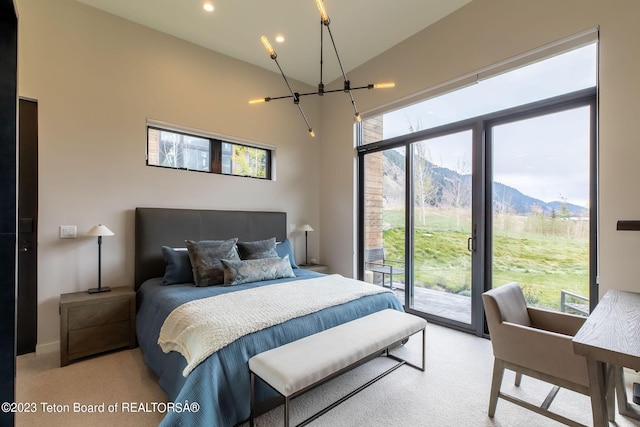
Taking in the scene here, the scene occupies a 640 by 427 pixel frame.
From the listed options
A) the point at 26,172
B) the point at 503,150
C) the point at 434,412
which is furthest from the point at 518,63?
the point at 26,172

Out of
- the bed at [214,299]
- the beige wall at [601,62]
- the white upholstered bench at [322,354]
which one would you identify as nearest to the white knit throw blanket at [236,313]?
the bed at [214,299]

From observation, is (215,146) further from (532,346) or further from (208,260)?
(532,346)

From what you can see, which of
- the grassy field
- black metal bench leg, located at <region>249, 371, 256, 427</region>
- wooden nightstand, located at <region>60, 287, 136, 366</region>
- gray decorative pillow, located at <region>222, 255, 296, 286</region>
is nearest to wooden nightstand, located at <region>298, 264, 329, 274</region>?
gray decorative pillow, located at <region>222, 255, 296, 286</region>

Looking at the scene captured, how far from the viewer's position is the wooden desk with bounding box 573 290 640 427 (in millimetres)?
1022

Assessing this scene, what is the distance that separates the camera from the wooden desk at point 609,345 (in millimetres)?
1022

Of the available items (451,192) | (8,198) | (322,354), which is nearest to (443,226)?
(451,192)

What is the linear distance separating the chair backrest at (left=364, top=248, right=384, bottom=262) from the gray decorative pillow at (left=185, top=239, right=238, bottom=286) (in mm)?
2058

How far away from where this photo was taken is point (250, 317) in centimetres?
193

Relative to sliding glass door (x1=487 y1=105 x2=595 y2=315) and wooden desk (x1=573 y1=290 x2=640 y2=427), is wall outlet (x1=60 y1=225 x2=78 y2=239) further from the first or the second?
sliding glass door (x1=487 y1=105 x2=595 y2=315)

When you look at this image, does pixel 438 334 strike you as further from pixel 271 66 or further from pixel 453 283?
pixel 271 66

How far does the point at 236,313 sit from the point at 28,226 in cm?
235

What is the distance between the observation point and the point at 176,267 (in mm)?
2945

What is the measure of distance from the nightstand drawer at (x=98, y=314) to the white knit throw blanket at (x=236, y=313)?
35.0 inches

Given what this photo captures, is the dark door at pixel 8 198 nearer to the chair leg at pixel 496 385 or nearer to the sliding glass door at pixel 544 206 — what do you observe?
the chair leg at pixel 496 385
